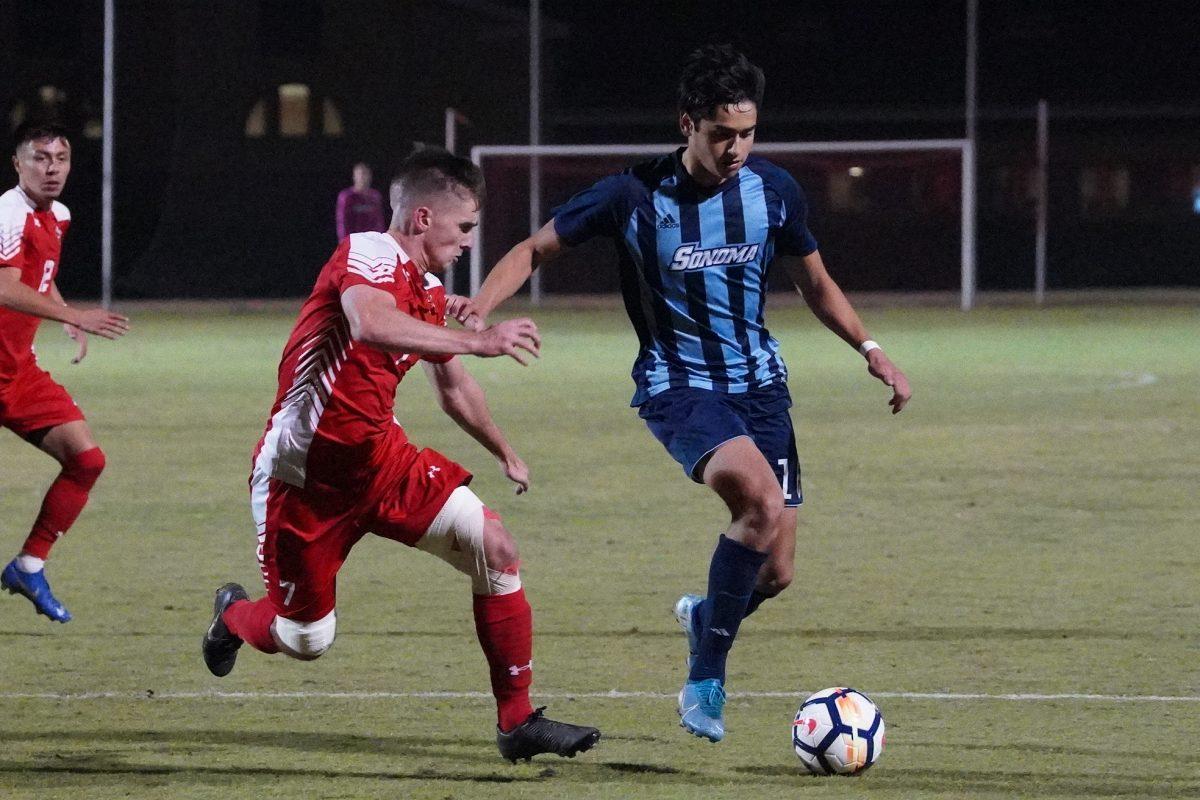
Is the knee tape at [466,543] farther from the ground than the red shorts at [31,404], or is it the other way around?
the red shorts at [31,404]

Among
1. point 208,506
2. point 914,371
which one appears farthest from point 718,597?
point 914,371

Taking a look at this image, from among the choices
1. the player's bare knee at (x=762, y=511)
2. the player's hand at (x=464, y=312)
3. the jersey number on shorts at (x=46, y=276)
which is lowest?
the player's bare knee at (x=762, y=511)

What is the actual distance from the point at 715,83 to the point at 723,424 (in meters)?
0.95

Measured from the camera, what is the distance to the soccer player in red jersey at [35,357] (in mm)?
6836

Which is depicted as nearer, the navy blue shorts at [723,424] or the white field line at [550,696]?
the navy blue shorts at [723,424]

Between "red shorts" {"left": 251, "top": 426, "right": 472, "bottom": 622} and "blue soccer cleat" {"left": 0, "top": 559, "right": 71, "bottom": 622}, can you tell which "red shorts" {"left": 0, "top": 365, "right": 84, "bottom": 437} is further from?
"red shorts" {"left": 251, "top": 426, "right": 472, "bottom": 622}

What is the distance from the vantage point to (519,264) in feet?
18.4

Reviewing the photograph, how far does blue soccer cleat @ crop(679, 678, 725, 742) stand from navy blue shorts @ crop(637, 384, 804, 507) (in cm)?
61

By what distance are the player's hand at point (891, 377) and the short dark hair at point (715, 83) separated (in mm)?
905

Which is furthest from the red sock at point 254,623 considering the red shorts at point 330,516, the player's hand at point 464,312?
the player's hand at point 464,312

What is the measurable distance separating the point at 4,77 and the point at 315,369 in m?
28.4

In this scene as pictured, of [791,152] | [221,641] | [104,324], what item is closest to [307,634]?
[221,641]

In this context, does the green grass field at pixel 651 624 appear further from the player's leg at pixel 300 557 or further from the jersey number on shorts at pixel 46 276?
the jersey number on shorts at pixel 46 276

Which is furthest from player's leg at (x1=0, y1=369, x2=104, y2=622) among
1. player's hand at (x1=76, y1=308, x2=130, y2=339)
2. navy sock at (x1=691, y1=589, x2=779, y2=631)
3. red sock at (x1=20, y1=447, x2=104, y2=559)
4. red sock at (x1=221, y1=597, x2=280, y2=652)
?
navy sock at (x1=691, y1=589, x2=779, y2=631)
